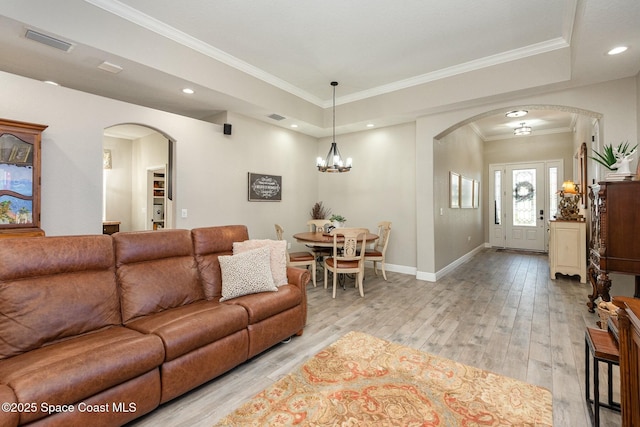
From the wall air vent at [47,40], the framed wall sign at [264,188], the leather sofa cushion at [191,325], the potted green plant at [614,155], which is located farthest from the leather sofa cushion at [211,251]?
the potted green plant at [614,155]

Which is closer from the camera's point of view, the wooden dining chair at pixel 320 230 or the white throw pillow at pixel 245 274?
the white throw pillow at pixel 245 274

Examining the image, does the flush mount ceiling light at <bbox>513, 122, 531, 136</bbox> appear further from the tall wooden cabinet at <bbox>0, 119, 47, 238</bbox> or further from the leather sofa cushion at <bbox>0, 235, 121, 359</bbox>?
the tall wooden cabinet at <bbox>0, 119, 47, 238</bbox>

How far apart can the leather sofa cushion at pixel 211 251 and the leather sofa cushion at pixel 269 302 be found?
1.06 ft

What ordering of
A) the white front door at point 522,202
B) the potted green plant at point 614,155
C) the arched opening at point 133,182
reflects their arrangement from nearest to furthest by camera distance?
the potted green plant at point 614,155, the arched opening at point 133,182, the white front door at point 522,202

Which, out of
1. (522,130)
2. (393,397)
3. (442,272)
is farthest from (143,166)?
(522,130)

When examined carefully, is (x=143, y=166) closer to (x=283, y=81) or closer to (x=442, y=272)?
(x=283, y=81)

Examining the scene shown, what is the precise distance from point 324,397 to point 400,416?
1.63ft

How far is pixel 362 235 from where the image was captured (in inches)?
172

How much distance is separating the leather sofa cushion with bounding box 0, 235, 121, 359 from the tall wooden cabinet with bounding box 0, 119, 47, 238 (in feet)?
3.97

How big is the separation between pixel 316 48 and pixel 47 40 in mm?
2705

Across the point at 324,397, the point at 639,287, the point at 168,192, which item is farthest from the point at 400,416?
the point at 168,192

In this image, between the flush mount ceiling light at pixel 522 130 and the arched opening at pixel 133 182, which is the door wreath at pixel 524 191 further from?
the arched opening at pixel 133 182

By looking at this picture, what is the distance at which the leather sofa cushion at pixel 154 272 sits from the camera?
2289 mm

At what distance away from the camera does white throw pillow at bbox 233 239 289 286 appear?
9.70ft
